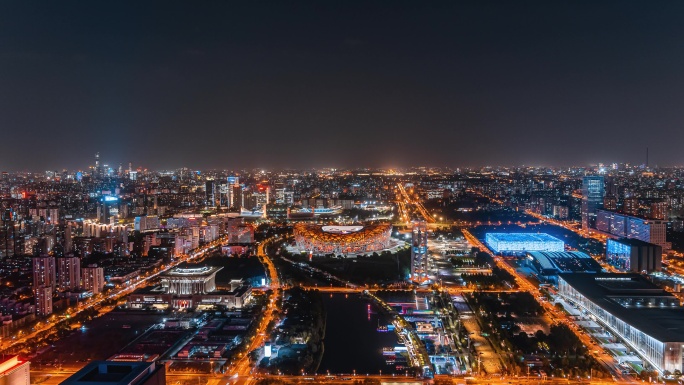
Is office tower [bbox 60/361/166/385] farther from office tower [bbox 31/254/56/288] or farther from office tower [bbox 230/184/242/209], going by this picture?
office tower [bbox 230/184/242/209]

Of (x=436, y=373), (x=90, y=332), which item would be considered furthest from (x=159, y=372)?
(x=90, y=332)

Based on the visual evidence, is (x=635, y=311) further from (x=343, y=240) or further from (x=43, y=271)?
(x=43, y=271)

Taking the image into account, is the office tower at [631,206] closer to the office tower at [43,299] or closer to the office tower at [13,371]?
the office tower at [43,299]

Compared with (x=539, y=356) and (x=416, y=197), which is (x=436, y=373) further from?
(x=416, y=197)

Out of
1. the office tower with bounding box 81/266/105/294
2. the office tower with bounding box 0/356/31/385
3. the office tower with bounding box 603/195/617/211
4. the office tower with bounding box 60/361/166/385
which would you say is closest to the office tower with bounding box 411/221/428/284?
the office tower with bounding box 81/266/105/294

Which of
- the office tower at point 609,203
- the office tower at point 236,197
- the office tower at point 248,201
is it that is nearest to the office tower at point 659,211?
the office tower at point 609,203

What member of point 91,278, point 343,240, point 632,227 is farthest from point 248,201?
point 632,227
